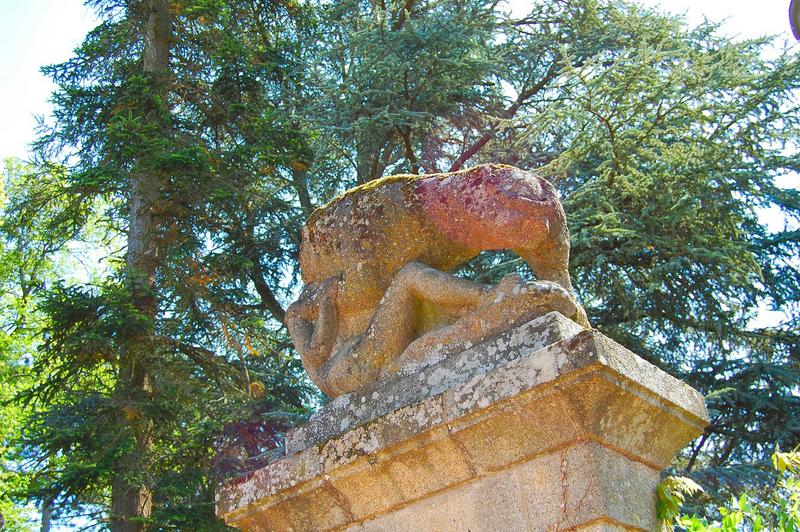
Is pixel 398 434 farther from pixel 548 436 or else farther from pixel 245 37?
pixel 245 37

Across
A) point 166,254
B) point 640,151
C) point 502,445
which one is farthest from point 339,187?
point 502,445

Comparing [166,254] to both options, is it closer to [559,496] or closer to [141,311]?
[141,311]

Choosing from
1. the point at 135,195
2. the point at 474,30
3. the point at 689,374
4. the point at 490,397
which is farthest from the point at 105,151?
the point at 490,397

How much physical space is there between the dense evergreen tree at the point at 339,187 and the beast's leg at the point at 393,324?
5589 mm

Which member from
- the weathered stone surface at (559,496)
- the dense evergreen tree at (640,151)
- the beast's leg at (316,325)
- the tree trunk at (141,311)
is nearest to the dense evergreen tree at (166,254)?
the tree trunk at (141,311)

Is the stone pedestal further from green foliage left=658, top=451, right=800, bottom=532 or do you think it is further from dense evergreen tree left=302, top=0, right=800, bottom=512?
dense evergreen tree left=302, top=0, right=800, bottom=512

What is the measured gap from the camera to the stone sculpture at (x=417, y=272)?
3.59 metres

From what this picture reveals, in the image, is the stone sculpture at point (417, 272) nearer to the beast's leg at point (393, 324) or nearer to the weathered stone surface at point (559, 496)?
the beast's leg at point (393, 324)

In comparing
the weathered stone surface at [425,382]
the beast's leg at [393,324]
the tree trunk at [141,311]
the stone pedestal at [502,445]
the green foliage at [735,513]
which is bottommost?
the green foliage at [735,513]

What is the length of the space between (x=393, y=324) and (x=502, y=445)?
0.83 metres

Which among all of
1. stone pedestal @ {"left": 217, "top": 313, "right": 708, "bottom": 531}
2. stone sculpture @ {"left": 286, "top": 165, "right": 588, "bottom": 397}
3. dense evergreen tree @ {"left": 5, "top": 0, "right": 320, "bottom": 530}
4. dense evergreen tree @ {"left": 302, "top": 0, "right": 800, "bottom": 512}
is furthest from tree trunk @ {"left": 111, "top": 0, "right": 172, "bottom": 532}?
stone pedestal @ {"left": 217, "top": 313, "right": 708, "bottom": 531}

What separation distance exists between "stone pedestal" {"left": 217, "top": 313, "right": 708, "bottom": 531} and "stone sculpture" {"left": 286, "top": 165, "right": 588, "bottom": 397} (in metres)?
0.11

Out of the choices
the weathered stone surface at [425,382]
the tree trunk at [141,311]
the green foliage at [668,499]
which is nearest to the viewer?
the green foliage at [668,499]

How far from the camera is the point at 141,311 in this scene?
10.4 m
